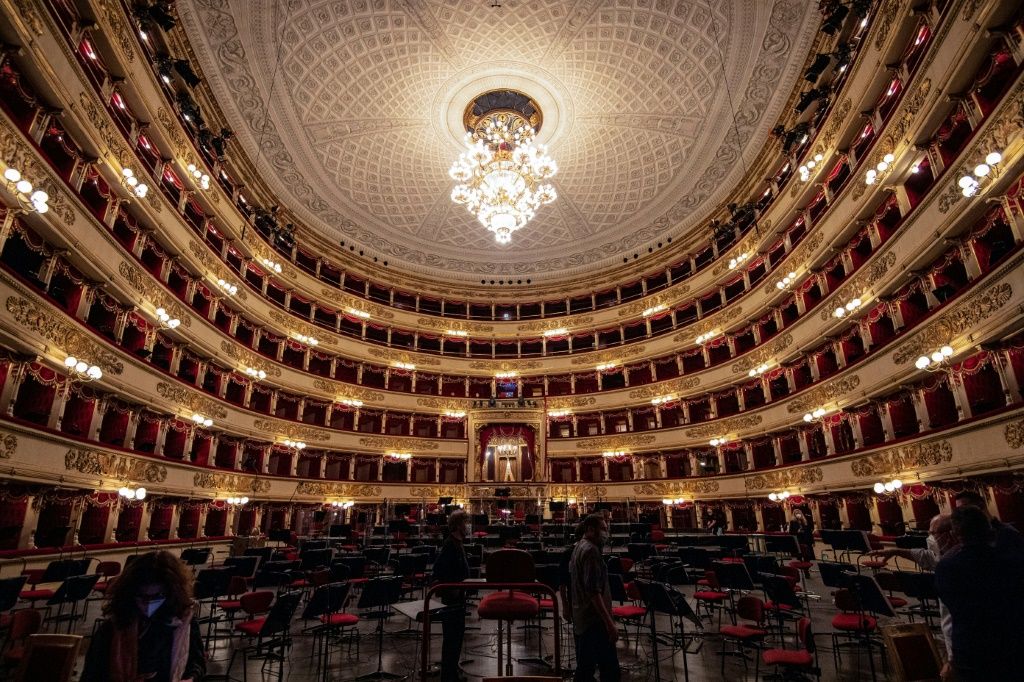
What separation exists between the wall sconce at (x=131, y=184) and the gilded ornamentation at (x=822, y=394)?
72.5 feet

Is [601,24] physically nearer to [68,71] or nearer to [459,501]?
[68,71]

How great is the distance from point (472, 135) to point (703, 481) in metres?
19.5

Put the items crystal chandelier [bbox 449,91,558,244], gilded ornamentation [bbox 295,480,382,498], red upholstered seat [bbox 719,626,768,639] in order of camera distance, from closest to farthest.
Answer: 1. red upholstered seat [bbox 719,626,768,639]
2. crystal chandelier [bbox 449,91,558,244]
3. gilded ornamentation [bbox 295,480,382,498]

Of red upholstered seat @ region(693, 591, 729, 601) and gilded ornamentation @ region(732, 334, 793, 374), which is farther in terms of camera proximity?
gilded ornamentation @ region(732, 334, 793, 374)

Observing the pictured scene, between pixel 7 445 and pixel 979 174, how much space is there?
19.7 metres

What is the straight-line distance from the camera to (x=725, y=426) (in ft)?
77.6

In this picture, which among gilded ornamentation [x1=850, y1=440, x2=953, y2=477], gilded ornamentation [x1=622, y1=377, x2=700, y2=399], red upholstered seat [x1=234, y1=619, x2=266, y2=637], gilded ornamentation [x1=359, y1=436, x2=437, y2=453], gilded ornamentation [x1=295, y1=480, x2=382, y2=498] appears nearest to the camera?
red upholstered seat [x1=234, y1=619, x2=266, y2=637]

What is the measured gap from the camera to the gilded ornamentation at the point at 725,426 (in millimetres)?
22312

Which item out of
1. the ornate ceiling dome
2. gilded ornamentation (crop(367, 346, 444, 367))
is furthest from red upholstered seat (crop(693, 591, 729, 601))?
gilded ornamentation (crop(367, 346, 444, 367))

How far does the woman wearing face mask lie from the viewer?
9.33ft

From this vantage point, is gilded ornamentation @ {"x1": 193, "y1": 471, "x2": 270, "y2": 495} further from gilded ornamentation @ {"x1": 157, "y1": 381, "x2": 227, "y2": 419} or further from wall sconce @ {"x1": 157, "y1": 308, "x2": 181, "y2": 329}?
wall sconce @ {"x1": 157, "y1": 308, "x2": 181, "y2": 329}

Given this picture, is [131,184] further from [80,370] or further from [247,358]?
[247,358]

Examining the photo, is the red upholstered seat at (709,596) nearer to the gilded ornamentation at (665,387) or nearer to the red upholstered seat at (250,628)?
the red upholstered seat at (250,628)

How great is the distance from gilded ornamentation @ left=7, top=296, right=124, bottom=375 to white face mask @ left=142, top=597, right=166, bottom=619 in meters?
11.1
